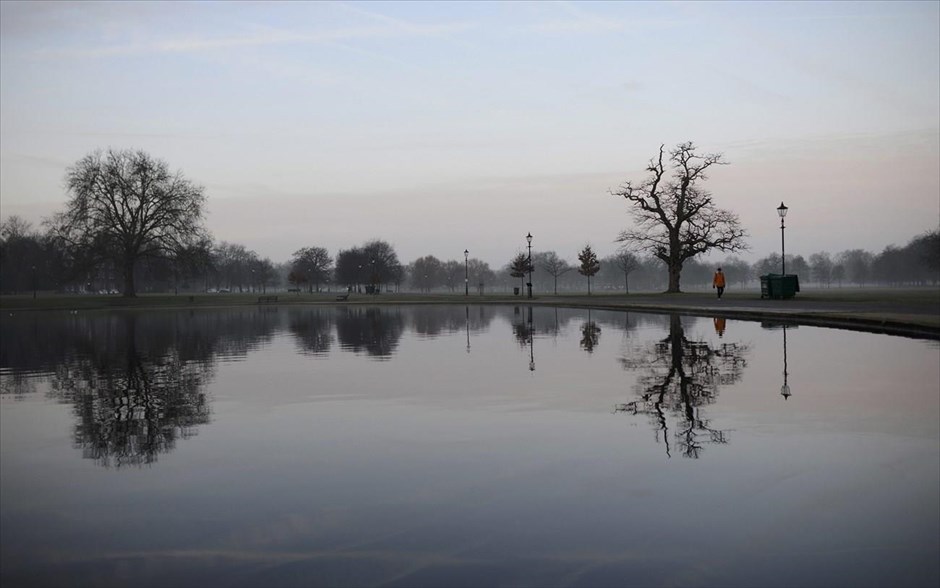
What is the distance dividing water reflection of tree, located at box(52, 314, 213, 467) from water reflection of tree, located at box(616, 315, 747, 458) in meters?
5.61

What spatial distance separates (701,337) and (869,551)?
1747 cm

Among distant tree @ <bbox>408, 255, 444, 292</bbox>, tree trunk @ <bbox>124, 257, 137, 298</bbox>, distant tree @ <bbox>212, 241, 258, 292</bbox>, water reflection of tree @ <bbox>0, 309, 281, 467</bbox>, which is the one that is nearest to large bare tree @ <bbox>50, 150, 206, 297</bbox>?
tree trunk @ <bbox>124, 257, 137, 298</bbox>

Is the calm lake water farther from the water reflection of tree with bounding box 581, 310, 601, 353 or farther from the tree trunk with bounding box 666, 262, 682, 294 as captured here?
the tree trunk with bounding box 666, 262, 682, 294

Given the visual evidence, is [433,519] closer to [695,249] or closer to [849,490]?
[849,490]

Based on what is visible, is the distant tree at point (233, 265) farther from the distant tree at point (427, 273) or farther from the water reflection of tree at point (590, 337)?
the water reflection of tree at point (590, 337)

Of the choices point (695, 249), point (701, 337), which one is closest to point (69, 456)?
point (701, 337)

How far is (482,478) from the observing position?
6.58 m

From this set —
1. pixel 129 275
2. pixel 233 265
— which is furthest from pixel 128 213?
pixel 233 265

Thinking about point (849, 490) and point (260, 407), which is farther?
point (260, 407)

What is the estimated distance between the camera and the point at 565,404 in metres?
10.5

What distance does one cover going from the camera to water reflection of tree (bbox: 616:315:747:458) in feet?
27.1

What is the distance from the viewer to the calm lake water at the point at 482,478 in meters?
4.61

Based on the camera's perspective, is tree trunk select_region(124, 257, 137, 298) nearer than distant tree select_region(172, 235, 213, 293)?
Yes

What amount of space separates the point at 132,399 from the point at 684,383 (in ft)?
28.7
